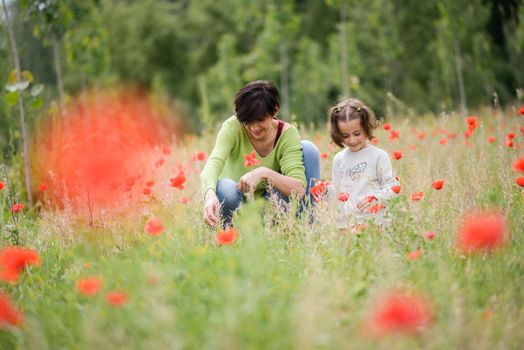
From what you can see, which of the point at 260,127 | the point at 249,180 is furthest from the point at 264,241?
the point at 260,127

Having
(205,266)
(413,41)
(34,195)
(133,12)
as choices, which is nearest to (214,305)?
(205,266)

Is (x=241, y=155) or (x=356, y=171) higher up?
(x=241, y=155)

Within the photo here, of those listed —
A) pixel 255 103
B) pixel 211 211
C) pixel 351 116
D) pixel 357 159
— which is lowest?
pixel 211 211

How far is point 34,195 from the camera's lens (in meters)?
4.61

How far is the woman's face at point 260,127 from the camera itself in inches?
119

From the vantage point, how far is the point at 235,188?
301 cm

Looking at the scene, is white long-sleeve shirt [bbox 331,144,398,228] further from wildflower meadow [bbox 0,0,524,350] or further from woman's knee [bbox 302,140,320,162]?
woman's knee [bbox 302,140,320,162]

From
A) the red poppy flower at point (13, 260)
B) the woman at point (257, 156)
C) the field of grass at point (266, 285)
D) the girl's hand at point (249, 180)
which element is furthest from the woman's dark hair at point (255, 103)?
the red poppy flower at point (13, 260)

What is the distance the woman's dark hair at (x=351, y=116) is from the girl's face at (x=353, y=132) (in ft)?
0.08

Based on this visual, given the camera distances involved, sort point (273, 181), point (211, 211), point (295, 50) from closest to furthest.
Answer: point (211, 211) < point (273, 181) < point (295, 50)

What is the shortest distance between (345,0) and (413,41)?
745cm

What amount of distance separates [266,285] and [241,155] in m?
1.74

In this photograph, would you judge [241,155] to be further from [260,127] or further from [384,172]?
[384,172]

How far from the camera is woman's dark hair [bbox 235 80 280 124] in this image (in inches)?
117
